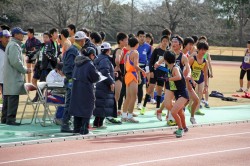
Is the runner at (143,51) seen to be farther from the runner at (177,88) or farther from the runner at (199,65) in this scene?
the runner at (177,88)

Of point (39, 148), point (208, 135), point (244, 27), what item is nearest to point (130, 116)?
point (208, 135)

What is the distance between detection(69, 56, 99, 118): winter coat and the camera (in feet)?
40.8

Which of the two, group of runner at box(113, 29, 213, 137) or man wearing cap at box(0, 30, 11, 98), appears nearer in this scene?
group of runner at box(113, 29, 213, 137)

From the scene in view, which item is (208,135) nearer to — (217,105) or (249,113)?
(249,113)

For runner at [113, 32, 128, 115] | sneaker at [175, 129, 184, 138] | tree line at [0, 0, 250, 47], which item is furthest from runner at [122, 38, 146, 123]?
tree line at [0, 0, 250, 47]

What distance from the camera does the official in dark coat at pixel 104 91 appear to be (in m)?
13.9

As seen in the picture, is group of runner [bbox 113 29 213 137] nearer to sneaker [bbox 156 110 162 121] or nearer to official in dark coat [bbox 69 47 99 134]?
sneaker [bbox 156 110 162 121]

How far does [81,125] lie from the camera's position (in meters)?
12.8

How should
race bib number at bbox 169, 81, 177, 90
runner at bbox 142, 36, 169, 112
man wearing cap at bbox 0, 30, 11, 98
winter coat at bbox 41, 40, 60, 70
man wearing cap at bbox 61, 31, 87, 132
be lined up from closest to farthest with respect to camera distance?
man wearing cap at bbox 61, 31, 87, 132
race bib number at bbox 169, 81, 177, 90
man wearing cap at bbox 0, 30, 11, 98
winter coat at bbox 41, 40, 60, 70
runner at bbox 142, 36, 169, 112

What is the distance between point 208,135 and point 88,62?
2.88 m

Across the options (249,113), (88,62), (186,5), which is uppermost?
(186,5)

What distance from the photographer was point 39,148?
1114 cm

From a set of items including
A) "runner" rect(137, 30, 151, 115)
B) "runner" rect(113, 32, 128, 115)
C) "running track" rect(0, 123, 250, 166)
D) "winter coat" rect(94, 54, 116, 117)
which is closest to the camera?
"running track" rect(0, 123, 250, 166)

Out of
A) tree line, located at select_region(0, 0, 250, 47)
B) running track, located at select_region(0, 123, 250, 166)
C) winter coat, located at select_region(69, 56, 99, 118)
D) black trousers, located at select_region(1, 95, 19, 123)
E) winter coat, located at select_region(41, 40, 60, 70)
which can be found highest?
tree line, located at select_region(0, 0, 250, 47)
